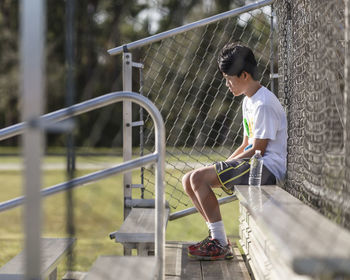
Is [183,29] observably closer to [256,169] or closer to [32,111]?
[256,169]

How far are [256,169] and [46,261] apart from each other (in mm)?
1033

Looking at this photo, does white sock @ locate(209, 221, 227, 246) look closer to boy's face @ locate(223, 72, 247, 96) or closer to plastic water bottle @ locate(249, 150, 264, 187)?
plastic water bottle @ locate(249, 150, 264, 187)

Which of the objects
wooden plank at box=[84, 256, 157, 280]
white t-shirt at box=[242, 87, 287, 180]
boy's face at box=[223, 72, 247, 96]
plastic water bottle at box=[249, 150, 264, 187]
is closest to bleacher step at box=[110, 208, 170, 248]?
wooden plank at box=[84, 256, 157, 280]

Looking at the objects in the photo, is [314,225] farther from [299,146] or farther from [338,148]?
[299,146]

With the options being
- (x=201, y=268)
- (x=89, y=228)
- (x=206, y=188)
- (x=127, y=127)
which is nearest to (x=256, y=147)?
(x=206, y=188)

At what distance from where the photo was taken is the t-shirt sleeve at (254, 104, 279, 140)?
2.29 metres

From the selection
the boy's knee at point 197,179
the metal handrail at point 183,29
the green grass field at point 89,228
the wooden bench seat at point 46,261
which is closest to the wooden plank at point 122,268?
the wooden bench seat at point 46,261

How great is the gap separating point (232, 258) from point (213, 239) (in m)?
0.16

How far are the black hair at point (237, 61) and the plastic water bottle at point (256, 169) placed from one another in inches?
18.0

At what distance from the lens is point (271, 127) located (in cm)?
230

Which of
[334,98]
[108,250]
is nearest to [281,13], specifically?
[334,98]

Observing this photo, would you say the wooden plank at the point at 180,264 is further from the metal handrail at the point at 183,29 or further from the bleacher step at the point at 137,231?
the metal handrail at the point at 183,29

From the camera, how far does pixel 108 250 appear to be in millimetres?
3588

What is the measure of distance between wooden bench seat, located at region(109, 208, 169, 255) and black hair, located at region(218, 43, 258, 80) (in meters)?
0.85
